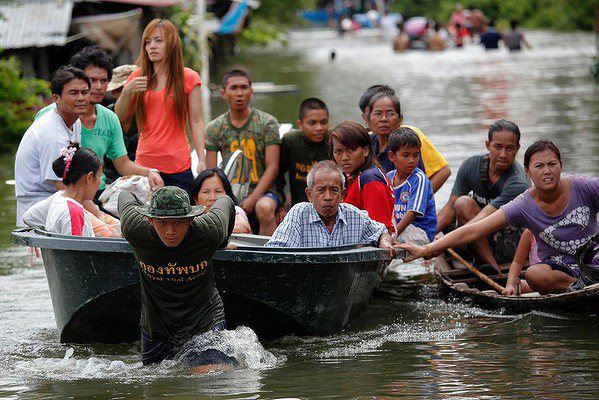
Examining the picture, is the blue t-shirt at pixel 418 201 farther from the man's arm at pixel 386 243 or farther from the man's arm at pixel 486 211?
the man's arm at pixel 386 243

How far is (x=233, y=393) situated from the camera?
6.40 meters

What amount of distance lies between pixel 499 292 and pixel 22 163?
3428 millimetres

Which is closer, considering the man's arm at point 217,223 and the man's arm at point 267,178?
the man's arm at point 217,223

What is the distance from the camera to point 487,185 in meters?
9.02

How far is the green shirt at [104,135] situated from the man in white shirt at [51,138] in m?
0.36

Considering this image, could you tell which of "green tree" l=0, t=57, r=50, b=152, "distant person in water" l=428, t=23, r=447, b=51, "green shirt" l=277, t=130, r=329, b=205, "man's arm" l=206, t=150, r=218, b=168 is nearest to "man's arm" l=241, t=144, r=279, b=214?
"green shirt" l=277, t=130, r=329, b=205

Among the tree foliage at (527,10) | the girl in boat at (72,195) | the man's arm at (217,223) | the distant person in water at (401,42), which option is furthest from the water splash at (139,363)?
the tree foliage at (527,10)

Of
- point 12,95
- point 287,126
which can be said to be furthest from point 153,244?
point 12,95

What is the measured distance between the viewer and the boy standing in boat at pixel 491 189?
8.69 m

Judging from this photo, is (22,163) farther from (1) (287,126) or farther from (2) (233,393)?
(1) (287,126)

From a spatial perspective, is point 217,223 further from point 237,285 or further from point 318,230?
point 318,230

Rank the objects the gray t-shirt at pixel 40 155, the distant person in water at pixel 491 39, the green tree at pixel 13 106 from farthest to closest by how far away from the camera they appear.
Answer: the distant person in water at pixel 491 39 → the green tree at pixel 13 106 → the gray t-shirt at pixel 40 155

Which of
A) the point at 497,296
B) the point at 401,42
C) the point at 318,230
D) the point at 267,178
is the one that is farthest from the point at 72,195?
the point at 401,42

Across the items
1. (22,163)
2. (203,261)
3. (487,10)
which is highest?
(487,10)
